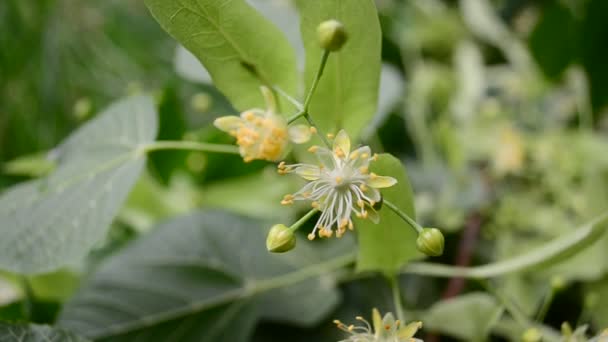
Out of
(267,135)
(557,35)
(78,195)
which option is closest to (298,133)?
→ (267,135)

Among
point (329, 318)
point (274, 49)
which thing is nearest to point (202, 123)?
point (329, 318)

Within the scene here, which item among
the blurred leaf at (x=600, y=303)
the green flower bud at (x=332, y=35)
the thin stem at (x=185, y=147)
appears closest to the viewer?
the green flower bud at (x=332, y=35)

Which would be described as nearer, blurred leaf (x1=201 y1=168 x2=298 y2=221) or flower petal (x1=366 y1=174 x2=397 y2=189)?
flower petal (x1=366 y1=174 x2=397 y2=189)

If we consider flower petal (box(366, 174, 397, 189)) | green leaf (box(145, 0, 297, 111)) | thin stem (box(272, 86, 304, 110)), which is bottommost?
flower petal (box(366, 174, 397, 189))

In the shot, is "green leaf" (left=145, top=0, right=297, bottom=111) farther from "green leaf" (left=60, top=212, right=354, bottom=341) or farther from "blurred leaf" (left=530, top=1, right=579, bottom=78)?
"blurred leaf" (left=530, top=1, right=579, bottom=78)

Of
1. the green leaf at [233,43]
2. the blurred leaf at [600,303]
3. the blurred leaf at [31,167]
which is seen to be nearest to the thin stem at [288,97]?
the green leaf at [233,43]

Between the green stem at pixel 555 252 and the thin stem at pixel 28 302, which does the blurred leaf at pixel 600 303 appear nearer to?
the green stem at pixel 555 252

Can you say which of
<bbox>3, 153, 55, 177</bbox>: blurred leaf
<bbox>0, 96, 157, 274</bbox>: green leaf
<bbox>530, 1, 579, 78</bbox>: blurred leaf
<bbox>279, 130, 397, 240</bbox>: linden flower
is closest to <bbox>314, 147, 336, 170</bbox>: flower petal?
<bbox>279, 130, 397, 240</bbox>: linden flower
